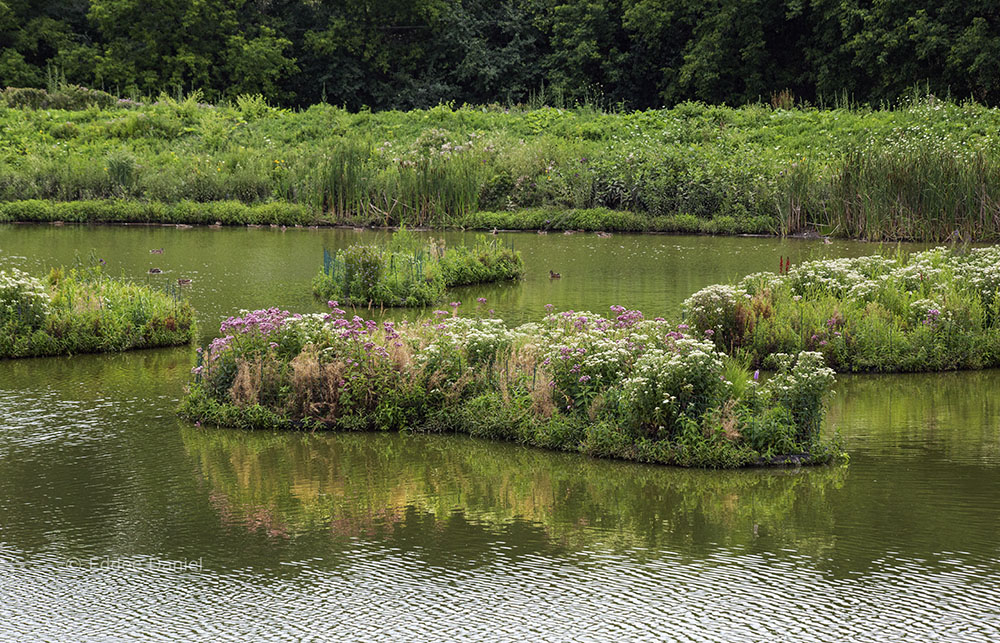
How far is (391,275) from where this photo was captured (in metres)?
15.7

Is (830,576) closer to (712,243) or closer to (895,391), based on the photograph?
(895,391)

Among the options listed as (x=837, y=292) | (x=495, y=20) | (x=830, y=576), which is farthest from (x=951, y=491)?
(x=495, y=20)

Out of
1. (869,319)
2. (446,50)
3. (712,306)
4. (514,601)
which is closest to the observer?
(514,601)

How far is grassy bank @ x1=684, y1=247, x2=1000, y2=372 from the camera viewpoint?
11.4 m

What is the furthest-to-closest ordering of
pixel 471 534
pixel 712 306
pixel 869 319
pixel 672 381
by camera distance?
pixel 869 319, pixel 712 306, pixel 672 381, pixel 471 534

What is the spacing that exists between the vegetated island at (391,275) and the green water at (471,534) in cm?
489

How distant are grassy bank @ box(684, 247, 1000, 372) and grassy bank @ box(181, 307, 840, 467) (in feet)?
6.19

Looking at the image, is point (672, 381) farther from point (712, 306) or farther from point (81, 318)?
point (81, 318)

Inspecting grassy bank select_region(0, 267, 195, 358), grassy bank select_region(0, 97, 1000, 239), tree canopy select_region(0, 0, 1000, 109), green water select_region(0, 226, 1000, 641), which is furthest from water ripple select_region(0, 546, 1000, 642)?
tree canopy select_region(0, 0, 1000, 109)

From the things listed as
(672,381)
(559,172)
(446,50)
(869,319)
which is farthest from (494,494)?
(446,50)

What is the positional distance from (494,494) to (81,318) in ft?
21.1

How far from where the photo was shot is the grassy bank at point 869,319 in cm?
1143

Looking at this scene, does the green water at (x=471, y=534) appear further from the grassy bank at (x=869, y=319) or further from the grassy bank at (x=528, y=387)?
the grassy bank at (x=869, y=319)

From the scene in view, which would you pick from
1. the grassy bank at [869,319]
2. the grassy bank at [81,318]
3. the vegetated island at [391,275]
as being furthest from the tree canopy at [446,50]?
the grassy bank at [81,318]
